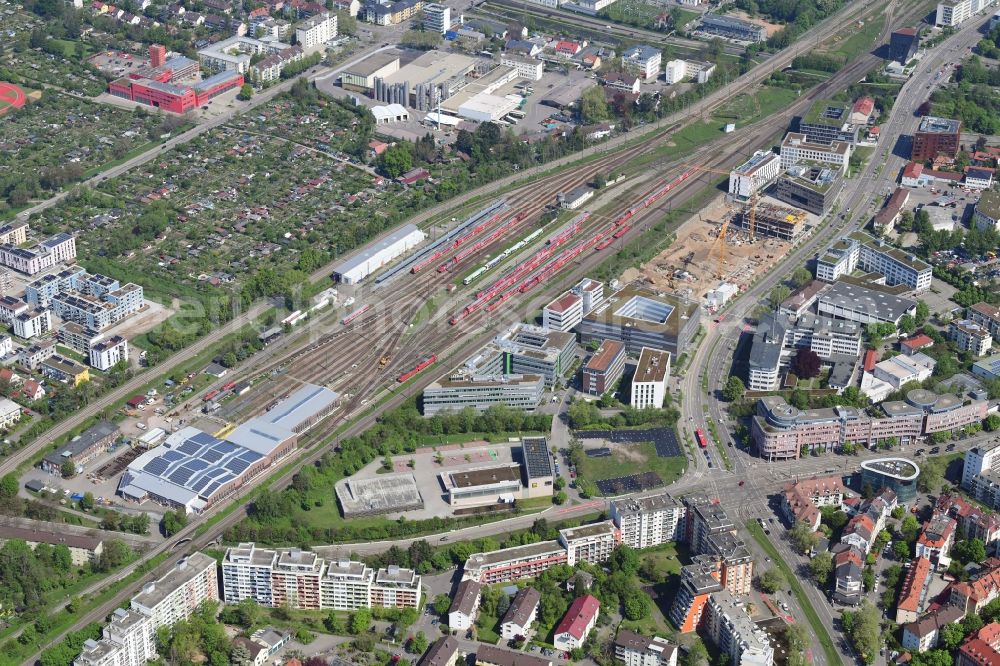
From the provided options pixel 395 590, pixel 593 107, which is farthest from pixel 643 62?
pixel 395 590

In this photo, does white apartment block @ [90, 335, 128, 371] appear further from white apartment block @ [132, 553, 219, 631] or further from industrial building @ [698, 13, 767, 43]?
industrial building @ [698, 13, 767, 43]

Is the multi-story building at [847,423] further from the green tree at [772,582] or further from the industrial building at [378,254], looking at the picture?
Result: the industrial building at [378,254]

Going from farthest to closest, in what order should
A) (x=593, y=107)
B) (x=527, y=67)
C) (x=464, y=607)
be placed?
1. (x=527, y=67)
2. (x=593, y=107)
3. (x=464, y=607)

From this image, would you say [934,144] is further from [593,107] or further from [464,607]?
[464,607]

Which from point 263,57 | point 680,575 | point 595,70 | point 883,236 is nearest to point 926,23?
point 595,70

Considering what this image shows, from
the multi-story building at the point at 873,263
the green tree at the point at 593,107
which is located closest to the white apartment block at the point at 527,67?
the green tree at the point at 593,107

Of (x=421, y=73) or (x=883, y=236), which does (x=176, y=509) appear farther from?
(x=421, y=73)
